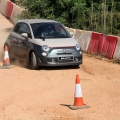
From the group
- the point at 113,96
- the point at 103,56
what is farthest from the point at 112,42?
the point at 113,96

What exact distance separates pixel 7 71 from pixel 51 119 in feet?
21.9

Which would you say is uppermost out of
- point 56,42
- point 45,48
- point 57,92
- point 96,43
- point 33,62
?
point 56,42

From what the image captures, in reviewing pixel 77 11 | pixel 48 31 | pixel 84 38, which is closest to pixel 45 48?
pixel 48 31

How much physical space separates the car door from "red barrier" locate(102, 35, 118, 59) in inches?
133

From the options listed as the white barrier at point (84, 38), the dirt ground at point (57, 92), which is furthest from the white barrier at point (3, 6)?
the dirt ground at point (57, 92)

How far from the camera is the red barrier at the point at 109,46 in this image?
1805 centimetres

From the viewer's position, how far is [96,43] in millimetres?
19547

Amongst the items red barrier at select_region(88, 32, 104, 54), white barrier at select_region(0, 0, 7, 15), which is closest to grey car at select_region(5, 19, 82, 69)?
red barrier at select_region(88, 32, 104, 54)

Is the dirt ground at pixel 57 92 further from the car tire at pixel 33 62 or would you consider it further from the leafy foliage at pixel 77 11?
the leafy foliage at pixel 77 11

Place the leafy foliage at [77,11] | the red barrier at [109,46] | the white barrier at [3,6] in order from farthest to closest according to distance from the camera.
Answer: the white barrier at [3,6], the leafy foliage at [77,11], the red barrier at [109,46]

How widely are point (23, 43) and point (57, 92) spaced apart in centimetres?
508

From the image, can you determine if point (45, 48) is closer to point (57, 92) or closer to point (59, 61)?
point (59, 61)

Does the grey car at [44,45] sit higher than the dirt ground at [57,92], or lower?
higher

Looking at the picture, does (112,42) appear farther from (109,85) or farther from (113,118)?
(113,118)
